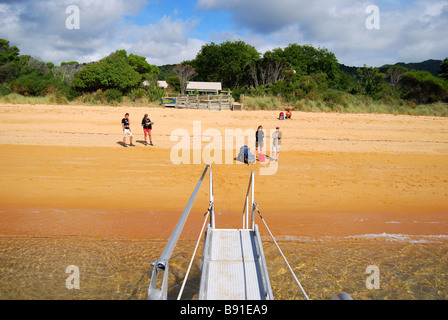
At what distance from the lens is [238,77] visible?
183 ft

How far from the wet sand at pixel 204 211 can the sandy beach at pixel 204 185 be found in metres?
0.05

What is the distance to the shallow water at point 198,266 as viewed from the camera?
18.2 ft

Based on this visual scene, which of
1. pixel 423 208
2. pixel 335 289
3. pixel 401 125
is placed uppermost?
pixel 401 125

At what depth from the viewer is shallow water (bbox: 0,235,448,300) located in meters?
5.55

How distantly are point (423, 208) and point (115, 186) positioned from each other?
9.21m

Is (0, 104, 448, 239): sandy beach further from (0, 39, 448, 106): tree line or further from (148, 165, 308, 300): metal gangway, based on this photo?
(0, 39, 448, 106): tree line

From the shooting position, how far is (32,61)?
152 feet

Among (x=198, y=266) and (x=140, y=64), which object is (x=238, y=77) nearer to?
(x=140, y=64)

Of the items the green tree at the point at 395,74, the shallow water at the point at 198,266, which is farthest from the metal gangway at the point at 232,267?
the green tree at the point at 395,74

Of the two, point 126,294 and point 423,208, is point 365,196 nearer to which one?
point 423,208

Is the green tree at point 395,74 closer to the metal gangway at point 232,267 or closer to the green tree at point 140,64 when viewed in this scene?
the green tree at point 140,64

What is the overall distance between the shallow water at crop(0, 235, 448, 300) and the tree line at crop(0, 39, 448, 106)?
21.1m

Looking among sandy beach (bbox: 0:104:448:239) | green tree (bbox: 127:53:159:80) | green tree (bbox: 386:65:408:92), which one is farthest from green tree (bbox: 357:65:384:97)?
green tree (bbox: 127:53:159:80)
